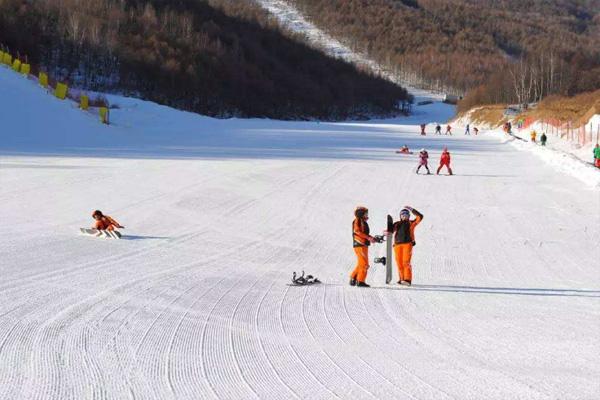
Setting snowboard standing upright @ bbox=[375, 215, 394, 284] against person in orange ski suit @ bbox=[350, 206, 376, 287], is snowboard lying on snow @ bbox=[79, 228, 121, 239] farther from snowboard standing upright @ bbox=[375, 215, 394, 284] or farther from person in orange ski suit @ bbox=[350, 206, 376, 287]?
snowboard standing upright @ bbox=[375, 215, 394, 284]

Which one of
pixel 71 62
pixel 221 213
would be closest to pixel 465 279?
pixel 221 213

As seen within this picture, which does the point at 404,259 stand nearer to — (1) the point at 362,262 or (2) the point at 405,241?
(2) the point at 405,241

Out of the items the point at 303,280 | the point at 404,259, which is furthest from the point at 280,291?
the point at 404,259

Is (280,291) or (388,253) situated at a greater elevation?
(388,253)

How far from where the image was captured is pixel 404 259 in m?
8.63

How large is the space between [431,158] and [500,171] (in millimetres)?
5368

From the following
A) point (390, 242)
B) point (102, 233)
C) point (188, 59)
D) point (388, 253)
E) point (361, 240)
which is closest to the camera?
point (361, 240)

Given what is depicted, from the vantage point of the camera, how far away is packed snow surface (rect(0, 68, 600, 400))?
5.11 m

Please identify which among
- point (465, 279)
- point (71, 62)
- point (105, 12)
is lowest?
point (465, 279)

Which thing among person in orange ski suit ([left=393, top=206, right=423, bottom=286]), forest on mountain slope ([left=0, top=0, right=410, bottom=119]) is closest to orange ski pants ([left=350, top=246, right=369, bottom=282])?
person in orange ski suit ([left=393, top=206, right=423, bottom=286])

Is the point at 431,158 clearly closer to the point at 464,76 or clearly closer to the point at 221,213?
the point at 221,213

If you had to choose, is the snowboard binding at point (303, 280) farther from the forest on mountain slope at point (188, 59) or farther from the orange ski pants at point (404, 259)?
the forest on mountain slope at point (188, 59)

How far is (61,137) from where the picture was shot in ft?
93.8

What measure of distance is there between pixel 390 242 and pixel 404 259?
29cm
